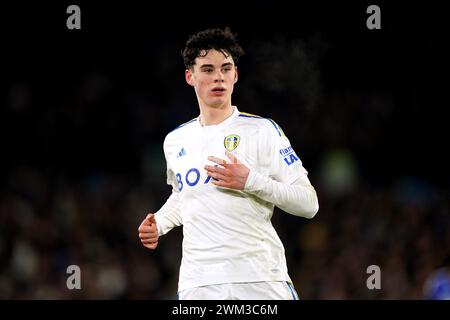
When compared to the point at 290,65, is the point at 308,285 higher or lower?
lower

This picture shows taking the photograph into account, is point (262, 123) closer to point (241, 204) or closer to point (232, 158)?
point (232, 158)

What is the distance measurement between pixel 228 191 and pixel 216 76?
67 cm

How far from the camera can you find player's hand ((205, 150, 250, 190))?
4.39m

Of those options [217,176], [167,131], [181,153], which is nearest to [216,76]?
[181,153]

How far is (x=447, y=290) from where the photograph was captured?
23.9 ft

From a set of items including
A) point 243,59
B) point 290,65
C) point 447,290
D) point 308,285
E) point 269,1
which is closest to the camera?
point 290,65

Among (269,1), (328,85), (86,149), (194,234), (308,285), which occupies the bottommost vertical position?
(308,285)

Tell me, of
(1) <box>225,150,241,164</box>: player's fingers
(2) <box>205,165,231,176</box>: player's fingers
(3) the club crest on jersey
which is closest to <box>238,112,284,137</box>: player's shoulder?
(3) the club crest on jersey

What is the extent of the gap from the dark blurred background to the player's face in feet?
10.7

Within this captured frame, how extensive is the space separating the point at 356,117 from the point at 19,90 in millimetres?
4797

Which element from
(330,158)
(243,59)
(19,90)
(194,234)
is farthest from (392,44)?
Result: (194,234)

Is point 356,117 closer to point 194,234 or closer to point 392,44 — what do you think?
point 392,44

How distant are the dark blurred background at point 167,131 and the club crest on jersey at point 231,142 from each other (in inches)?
133

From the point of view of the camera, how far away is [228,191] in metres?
4.56
